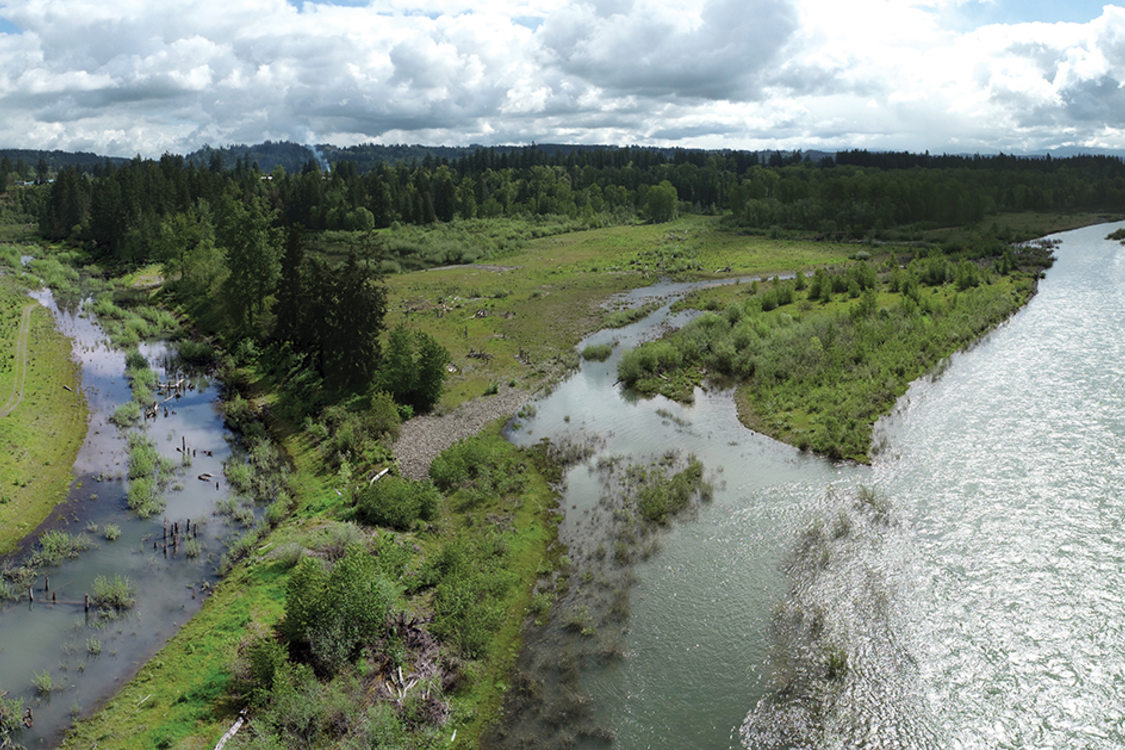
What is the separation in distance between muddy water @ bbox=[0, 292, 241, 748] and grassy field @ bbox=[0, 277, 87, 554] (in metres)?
0.84

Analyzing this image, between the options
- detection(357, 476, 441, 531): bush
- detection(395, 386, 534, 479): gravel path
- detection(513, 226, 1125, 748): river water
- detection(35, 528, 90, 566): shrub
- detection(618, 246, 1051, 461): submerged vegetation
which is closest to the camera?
detection(513, 226, 1125, 748): river water

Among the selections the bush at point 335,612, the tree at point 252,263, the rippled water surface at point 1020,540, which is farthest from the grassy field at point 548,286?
the rippled water surface at point 1020,540

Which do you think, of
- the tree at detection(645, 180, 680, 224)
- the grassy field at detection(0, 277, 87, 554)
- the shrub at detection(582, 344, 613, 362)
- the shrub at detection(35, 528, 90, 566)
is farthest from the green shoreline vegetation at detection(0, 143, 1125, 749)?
the tree at detection(645, 180, 680, 224)

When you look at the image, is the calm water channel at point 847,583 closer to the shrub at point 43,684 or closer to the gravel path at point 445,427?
the shrub at point 43,684

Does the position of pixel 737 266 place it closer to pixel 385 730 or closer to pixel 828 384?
pixel 828 384

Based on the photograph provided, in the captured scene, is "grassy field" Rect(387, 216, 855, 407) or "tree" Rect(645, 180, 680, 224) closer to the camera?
"grassy field" Rect(387, 216, 855, 407)

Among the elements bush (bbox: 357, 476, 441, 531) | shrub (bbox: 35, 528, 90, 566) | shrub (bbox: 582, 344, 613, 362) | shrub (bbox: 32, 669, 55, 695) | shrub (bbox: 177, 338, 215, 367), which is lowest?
shrub (bbox: 32, 669, 55, 695)

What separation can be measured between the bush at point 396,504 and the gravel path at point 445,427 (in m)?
3.90

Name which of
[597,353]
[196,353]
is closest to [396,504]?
[597,353]

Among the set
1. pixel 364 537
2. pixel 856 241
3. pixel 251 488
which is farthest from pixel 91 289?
pixel 856 241

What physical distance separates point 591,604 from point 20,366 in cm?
5131

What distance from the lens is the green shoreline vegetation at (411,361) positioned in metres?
22.5

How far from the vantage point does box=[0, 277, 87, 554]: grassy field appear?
113 ft

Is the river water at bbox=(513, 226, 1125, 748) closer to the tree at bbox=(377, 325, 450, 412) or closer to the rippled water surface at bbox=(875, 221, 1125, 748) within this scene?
the rippled water surface at bbox=(875, 221, 1125, 748)
